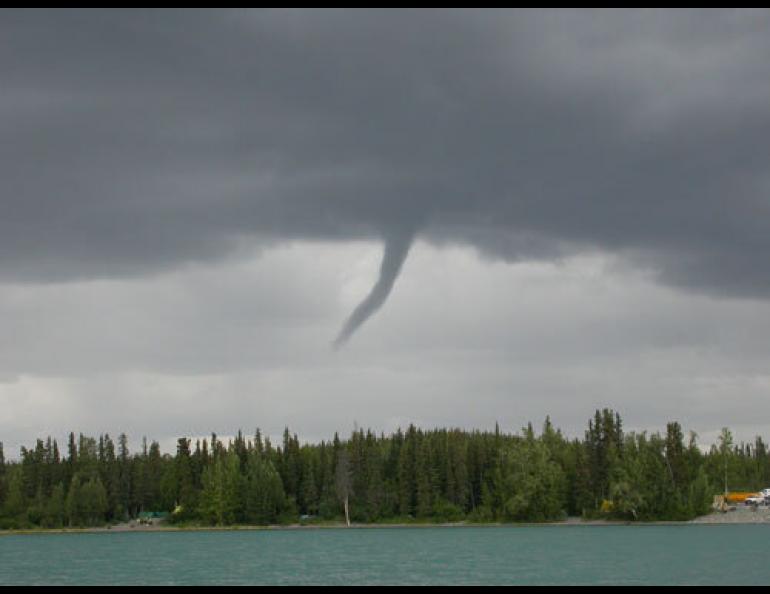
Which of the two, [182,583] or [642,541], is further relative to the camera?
[642,541]

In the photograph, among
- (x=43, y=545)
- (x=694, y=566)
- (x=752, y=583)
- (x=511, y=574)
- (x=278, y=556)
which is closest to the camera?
(x=752, y=583)

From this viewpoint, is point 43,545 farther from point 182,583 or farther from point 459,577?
point 459,577

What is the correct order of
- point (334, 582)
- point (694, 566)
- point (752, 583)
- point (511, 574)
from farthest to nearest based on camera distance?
1. point (694, 566)
2. point (511, 574)
3. point (334, 582)
4. point (752, 583)

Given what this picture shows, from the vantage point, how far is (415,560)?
377 feet

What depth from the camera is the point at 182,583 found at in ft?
300

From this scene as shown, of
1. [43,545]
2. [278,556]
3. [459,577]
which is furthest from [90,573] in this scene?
[43,545]

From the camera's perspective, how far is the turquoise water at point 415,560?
3664 inches

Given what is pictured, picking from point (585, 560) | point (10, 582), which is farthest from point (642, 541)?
point (10, 582)

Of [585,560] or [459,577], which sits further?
[585,560]

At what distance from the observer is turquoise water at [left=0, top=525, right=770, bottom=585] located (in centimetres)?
9306

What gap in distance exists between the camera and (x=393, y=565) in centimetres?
10769

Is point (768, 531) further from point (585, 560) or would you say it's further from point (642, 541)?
point (585, 560)

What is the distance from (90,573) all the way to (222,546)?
52.7 meters

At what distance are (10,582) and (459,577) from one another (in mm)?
42700
